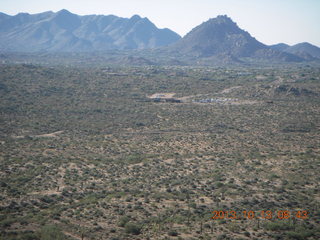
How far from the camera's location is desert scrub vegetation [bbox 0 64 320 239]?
21484 mm

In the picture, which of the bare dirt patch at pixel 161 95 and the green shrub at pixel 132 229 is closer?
the green shrub at pixel 132 229

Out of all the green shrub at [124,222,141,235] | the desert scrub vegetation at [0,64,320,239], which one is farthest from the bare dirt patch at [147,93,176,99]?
the green shrub at [124,222,141,235]

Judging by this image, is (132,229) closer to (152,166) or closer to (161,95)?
(152,166)

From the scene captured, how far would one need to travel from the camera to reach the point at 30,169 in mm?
33625

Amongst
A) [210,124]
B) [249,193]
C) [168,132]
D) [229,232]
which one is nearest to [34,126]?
[168,132]

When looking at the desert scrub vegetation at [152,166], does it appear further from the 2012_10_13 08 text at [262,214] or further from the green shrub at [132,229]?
the 2012_10_13 08 text at [262,214]

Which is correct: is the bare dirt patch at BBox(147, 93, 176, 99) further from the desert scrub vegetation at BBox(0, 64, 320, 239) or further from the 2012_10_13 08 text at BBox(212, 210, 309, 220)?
the 2012_10_13 08 text at BBox(212, 210, 309, 220)

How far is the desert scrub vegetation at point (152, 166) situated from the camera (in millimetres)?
21484

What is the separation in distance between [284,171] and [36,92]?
217 feet

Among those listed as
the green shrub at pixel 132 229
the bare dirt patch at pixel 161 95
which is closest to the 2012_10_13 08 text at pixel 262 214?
the green shrub at pixel 132 229

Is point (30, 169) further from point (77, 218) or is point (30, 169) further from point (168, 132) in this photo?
point (168, 132)

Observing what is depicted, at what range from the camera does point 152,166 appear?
35.9 metres

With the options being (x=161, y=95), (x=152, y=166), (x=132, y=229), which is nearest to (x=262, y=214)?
(x=132, y=229)

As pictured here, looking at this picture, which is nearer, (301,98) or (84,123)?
(84,123)
